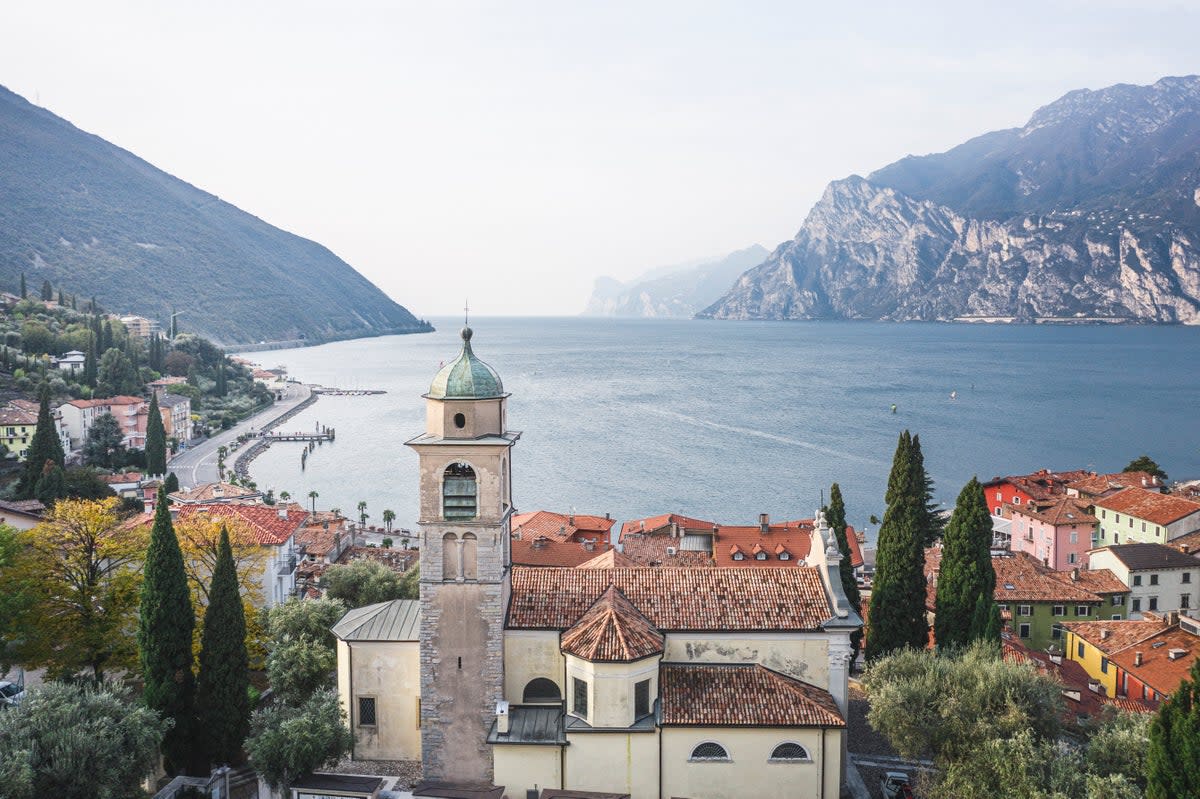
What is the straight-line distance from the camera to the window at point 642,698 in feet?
67.8

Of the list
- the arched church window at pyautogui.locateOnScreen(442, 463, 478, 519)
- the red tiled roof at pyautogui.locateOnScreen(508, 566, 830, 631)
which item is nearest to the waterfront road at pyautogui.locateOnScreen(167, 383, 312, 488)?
the arched church window at pyautogui.locateOnScreen(442, 463, 478, 519)

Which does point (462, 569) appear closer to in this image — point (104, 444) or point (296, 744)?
point (296, 744)

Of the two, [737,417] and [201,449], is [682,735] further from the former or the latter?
[737,417]

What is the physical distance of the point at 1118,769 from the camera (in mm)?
18859

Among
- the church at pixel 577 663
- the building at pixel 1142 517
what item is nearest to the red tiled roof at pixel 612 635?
the church at pixel 577 663

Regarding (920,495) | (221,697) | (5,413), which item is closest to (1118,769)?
(920,495)

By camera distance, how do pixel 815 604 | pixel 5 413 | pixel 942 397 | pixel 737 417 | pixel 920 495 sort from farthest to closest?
pixel 942 397
pixel 737 417
pixel 5 413
pixel 920 495
pixel 815 604

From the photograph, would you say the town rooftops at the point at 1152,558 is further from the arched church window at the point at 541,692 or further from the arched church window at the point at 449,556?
the arched church window at the point at 449,556

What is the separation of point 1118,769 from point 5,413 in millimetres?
78810

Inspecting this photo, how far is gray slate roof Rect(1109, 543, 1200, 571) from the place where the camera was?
45250 millimetres

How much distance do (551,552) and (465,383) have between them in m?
27.4

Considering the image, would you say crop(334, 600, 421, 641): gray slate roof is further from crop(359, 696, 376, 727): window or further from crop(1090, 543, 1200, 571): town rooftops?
crop(1090, 543, 1200, 571): town rooftops

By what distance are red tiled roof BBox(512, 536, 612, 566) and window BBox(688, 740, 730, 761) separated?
2550 cm

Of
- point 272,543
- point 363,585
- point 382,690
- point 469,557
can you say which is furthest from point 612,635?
point 272,543
